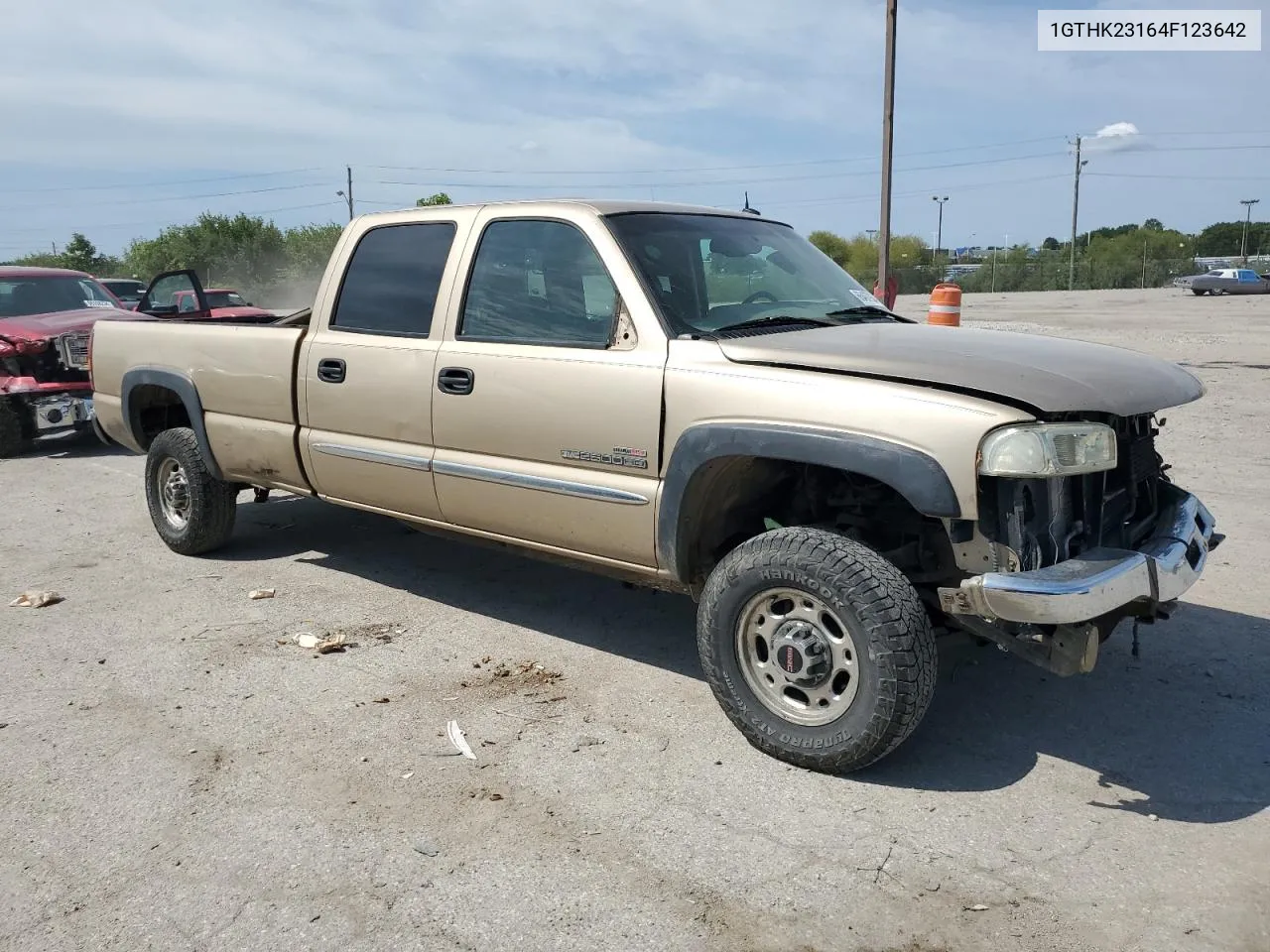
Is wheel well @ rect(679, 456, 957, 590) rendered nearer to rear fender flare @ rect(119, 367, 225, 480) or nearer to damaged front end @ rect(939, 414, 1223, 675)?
damaged front end @ rect(939, 414, 1223, 675)

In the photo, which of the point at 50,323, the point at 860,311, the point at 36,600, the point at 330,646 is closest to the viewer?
the point at 860,311

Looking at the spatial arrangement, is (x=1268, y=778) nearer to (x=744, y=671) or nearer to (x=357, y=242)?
(x=744, y=671)

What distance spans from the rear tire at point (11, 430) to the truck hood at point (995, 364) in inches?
345

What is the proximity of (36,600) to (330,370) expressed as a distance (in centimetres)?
210

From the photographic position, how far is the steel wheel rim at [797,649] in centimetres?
349

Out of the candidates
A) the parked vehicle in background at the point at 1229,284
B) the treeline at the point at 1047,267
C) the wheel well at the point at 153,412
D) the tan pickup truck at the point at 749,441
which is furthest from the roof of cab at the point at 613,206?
the treeline at the point at 1047,267

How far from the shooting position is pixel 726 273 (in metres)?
4.46

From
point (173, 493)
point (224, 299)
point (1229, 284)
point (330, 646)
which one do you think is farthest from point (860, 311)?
point (1229, 284)

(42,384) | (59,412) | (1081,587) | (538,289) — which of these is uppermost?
(538,289)

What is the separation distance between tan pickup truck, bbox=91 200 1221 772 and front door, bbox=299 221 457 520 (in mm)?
15

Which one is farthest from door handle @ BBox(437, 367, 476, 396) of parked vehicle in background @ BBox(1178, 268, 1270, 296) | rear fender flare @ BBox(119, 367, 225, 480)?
parked vehicle in background @ BBox(1178, 268, 1270, 296)

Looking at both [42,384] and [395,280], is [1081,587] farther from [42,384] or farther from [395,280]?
[42,384]

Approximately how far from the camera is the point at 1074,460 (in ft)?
10.3

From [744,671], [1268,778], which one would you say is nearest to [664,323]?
[744,671]
